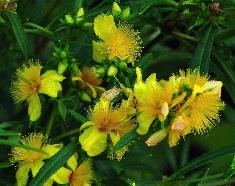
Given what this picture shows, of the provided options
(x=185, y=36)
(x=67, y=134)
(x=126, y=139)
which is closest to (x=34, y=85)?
(x=67, y=134)

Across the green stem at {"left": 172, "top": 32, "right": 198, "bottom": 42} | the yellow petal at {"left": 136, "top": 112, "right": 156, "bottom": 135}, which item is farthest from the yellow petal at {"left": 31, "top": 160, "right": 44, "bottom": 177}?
the green stem at {"left": 172, "top": 32, "right": 198, "bottom": 42}

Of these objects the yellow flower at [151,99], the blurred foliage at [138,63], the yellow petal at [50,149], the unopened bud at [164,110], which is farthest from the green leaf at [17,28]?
the unopened bud at [164,110]

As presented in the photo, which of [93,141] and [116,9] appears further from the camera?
[116,9]

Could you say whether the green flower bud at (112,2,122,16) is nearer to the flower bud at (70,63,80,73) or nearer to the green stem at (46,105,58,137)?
the flower bud at (70,63,80,73)

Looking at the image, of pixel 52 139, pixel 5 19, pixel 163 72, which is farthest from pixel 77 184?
pixel 163 72

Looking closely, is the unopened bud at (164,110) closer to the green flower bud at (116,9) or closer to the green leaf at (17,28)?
the green flower bud at (116,9)

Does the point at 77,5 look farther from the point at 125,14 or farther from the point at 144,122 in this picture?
the point at 144,122
